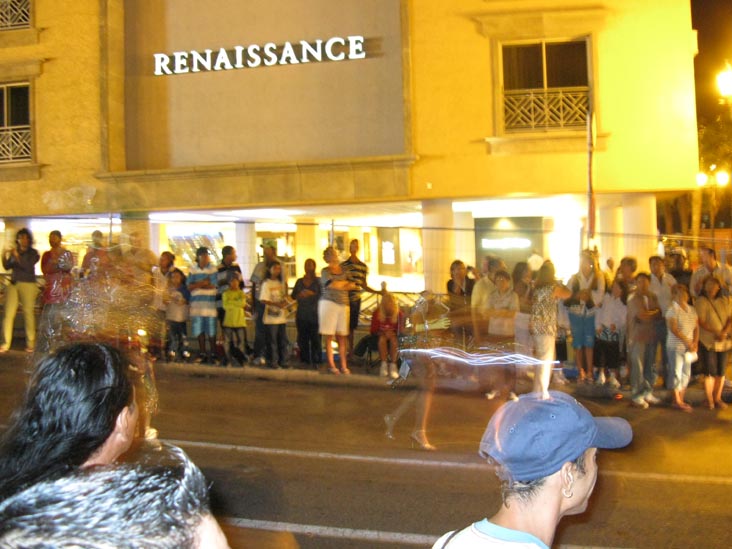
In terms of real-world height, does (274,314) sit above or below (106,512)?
below

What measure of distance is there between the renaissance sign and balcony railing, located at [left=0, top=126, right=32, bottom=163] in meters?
3.41

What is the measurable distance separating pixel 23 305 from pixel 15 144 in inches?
285

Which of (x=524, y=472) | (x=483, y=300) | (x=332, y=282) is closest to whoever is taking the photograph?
(x=524, y=472)

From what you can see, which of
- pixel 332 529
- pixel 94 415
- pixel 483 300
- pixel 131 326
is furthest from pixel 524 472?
pixel 483 300

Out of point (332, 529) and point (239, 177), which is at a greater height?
point (239, 177)

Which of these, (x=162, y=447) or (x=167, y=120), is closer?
(x=162, y=447)

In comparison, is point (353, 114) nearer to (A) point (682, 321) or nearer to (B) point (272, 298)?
(B) point (272, 298)

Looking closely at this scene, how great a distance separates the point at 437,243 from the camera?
15500 mm

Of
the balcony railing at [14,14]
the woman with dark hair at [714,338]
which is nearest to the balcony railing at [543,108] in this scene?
the woman with dark hair at [714,338]

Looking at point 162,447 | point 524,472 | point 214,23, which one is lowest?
point 524,472

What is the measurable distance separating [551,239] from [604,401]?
6.35 metres

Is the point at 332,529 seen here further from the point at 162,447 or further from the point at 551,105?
the point at 551,105

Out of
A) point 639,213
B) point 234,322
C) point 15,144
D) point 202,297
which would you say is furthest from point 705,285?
point 15,144

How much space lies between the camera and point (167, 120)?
1805cm
